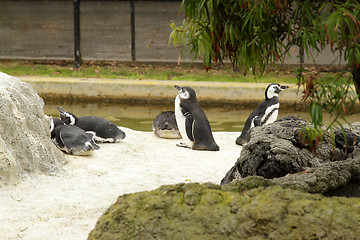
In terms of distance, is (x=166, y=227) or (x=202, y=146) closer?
(x=166, y=227)

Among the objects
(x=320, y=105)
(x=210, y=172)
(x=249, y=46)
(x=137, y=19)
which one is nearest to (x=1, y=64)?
(x=137, y=19)

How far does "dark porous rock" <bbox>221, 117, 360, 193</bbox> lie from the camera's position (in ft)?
11.6

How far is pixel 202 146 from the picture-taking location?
23.1ft

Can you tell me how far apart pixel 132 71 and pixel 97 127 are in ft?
24.7

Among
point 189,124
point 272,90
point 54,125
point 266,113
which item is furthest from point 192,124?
point 54,125

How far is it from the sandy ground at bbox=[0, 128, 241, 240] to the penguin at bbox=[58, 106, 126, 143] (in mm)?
114

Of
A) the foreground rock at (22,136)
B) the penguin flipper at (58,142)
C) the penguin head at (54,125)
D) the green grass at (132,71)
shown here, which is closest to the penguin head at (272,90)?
Answer: the penguin head at (54,125)

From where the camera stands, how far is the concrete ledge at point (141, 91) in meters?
11.7

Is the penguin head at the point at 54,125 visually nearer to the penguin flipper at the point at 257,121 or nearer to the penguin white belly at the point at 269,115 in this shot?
the penguin flipper at the point at 257,121

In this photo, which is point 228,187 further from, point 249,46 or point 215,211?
point 249,46

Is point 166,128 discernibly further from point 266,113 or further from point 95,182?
point 95,182

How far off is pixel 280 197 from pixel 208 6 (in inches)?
46.1

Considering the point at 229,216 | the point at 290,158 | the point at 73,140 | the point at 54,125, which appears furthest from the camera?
the point at 54,125

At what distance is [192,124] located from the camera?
719 cm
